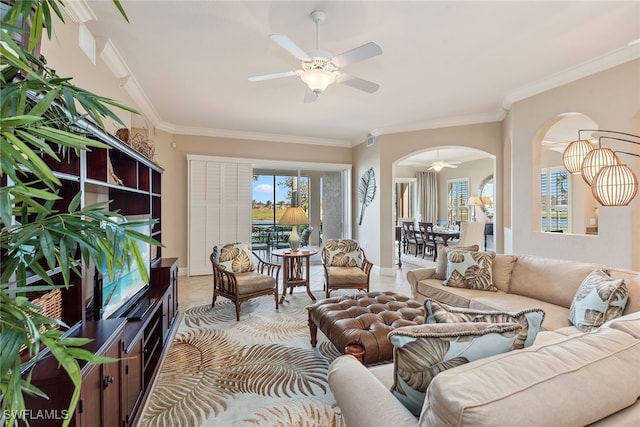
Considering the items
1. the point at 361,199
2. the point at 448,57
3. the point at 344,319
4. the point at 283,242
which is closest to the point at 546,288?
the point at 344,319

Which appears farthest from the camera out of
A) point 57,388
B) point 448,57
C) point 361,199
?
point 361,199

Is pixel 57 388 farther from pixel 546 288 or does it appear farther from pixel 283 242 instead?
pixel 283 242

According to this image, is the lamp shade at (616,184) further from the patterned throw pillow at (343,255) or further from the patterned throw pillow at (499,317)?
the patterned throw pillow at (343,255)

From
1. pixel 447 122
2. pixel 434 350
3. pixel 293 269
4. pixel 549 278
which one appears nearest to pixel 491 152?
pixel 447 122

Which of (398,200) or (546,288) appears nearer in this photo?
(546,288)

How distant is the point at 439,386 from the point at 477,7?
105 inches

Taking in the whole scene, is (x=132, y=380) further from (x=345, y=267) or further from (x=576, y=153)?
(x=576, y=153)

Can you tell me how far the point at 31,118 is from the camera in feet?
1.82

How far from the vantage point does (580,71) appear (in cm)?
331

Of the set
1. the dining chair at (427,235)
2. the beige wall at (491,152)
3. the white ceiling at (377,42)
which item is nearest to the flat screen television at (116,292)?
the beige wall at (491,152)

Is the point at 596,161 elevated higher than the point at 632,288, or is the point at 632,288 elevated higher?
the point at 596,161

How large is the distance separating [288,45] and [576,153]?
261cm

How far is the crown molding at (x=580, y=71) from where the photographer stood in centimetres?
293

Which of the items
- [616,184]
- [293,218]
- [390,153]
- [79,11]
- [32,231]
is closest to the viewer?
[32,231]
